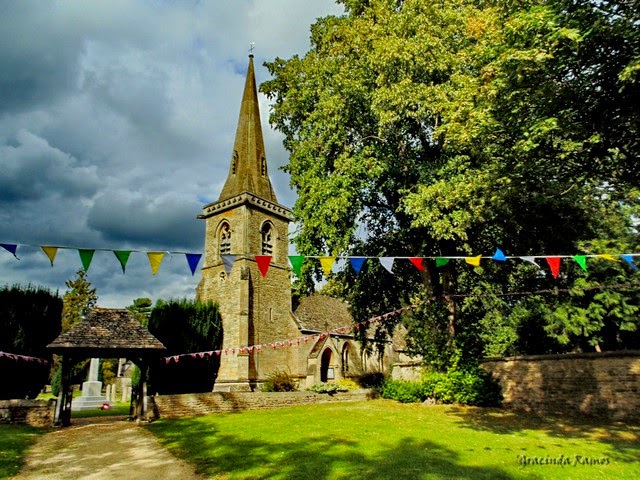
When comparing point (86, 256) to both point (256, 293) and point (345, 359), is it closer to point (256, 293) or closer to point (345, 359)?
point (256, 293)

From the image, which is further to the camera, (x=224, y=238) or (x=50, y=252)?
(x=224, y=238)

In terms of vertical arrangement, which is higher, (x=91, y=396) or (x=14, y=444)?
(x=14, y=444)

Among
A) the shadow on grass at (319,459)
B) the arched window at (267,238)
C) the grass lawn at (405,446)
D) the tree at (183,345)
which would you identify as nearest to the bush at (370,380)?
the tree at (183,345)

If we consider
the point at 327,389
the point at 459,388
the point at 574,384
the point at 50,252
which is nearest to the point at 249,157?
the point at 327,389

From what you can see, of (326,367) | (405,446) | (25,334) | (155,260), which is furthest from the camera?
(326,367)

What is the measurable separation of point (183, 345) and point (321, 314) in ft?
41.7

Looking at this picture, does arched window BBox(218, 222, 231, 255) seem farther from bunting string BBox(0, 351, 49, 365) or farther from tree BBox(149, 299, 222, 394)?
bunting string BBox(0, 351, 49, 365)

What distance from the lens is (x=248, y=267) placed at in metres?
27.4

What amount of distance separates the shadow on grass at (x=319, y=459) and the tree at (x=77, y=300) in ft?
118

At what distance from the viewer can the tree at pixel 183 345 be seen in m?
21.5

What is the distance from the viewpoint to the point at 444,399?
16.7 meters

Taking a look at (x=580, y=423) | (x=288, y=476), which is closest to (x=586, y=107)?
(x=580, y=423)

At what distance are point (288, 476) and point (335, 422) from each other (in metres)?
6.65

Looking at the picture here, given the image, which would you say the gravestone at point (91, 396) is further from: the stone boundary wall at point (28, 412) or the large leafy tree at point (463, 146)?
the large leafy tree at point (463, 146)
